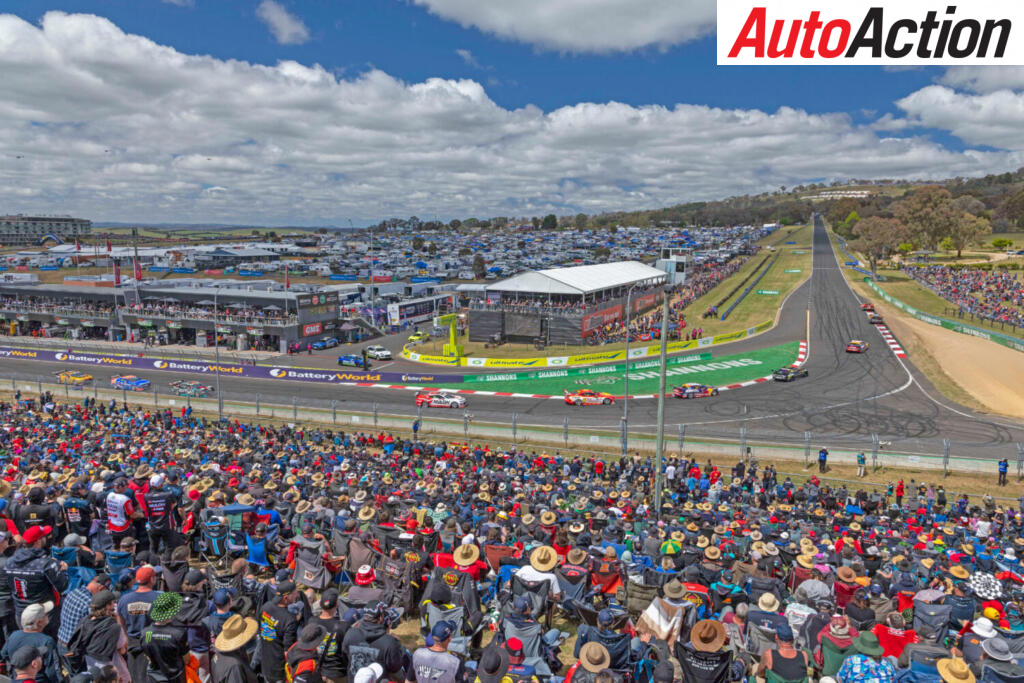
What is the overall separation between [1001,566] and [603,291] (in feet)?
183

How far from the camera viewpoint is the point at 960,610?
8.62m

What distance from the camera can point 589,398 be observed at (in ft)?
130

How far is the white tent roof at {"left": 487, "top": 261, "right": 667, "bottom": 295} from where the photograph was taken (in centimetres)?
6044

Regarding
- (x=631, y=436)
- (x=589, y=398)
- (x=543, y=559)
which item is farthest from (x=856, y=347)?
(x=543, y=559)

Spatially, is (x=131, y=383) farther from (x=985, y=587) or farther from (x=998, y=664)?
(x=998, y=664)

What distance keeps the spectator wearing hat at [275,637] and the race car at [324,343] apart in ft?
191

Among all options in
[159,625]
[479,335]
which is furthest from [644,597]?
[479,335]

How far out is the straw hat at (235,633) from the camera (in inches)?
256

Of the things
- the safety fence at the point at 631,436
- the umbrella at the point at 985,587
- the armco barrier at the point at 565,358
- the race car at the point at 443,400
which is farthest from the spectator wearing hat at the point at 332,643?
the armco barrier at the point at 565,358

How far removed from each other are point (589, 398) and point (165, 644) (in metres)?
34.0

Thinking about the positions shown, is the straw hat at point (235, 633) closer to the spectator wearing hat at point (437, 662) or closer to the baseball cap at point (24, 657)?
the baseball cap at point (24, 657)

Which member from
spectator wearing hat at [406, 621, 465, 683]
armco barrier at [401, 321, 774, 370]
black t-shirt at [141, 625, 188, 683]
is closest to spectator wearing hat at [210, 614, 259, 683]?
black t-shirt at [141, 625, 188, 683]

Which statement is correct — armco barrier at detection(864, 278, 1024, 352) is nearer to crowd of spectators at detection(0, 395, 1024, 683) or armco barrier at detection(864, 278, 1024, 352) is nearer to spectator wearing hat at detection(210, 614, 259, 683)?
crowd of spectators at detection(0, 395, 1024, 683)

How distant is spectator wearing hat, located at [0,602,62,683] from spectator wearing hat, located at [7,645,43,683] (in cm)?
34
